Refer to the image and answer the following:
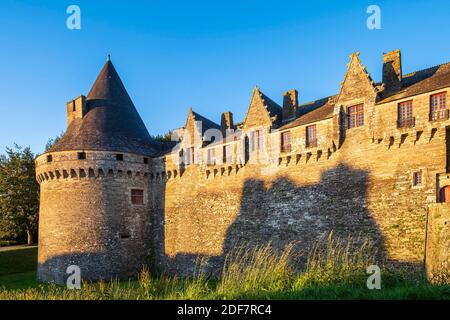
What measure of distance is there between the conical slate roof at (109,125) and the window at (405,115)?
1980 cm

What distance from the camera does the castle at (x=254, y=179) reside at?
57.0 feet

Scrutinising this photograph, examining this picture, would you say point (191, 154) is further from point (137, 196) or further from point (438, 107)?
point (438, 107)

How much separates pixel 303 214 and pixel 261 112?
741 cm

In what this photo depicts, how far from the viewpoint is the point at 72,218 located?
91.8 ft

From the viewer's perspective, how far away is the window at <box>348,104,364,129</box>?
1989cm

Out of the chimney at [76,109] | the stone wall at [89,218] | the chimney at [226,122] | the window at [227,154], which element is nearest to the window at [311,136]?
the window at [227,154]

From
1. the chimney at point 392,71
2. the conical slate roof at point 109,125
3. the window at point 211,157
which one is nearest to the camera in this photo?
the chimney at point 392,71

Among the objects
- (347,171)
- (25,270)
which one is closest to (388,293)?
(347,171)

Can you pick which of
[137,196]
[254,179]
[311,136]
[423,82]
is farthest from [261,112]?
[137,196]

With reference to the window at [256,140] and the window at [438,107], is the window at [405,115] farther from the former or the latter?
the window at [256,140]

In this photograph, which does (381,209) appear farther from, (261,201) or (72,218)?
(72,218)

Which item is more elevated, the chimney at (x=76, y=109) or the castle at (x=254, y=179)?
the chimney at (x=76, y=109)

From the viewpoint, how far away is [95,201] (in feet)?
92.8

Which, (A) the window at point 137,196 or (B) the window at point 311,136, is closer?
(B) the window at point 311,136
